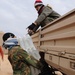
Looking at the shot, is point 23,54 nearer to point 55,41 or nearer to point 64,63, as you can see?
point 55,41

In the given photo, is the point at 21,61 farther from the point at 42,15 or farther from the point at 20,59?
the point at 42,15

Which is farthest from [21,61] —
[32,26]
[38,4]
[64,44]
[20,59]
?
[64,44]

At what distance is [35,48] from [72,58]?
2738mm

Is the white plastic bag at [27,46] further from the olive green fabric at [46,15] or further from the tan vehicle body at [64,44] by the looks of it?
the tan vehicle body at [64,44]

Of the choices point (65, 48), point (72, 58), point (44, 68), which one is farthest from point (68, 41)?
point (44, 68)

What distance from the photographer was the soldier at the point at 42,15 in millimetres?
5963

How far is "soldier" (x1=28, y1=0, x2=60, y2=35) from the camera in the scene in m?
5.96

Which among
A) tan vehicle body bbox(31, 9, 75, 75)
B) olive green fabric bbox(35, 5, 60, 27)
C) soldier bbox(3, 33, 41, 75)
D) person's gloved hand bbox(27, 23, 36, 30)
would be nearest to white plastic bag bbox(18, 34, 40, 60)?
soldier bbox(3, 33, 41, 75)

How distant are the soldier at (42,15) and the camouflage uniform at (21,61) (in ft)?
2.83

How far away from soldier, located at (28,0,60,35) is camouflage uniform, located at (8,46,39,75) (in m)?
0.86

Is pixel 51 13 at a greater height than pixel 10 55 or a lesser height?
greater

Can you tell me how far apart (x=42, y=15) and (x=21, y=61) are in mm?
1084

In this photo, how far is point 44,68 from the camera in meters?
5.86

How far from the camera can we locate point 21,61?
5.43 metres
